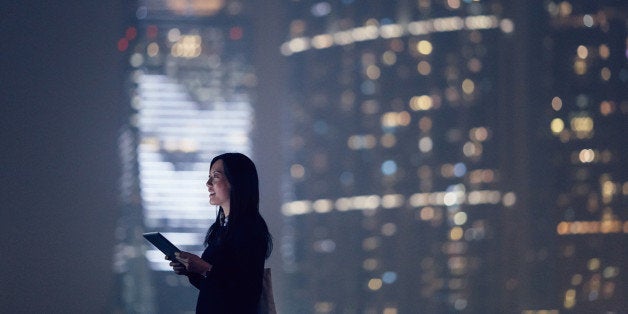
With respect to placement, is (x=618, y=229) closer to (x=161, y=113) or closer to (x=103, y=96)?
(x=103, y=96)

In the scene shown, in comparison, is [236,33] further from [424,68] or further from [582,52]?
[582,52]

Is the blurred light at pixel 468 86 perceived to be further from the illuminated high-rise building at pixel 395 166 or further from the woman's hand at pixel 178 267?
the woman's hand at pixel 178 267

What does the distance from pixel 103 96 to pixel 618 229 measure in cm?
558

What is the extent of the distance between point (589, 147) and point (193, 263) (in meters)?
7.63

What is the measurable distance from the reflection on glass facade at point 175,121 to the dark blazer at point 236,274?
9582 mm

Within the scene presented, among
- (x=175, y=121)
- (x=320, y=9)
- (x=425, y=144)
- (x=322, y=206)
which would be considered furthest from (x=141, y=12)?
(x=425, y=144)

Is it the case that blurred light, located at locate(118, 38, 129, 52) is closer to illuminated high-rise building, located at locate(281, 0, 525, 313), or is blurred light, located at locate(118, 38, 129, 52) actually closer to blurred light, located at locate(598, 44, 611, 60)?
illuminated high-rise building, located at locate(281, 0, 525, 313)

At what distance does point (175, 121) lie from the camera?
43.8 ft

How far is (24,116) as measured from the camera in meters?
7.61

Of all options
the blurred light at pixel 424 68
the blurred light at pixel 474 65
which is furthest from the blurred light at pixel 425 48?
the blurred light at pixel 474 65

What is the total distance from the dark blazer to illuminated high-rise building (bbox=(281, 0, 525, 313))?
9.14 metres

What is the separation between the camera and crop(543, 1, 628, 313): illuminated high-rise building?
25.3ft

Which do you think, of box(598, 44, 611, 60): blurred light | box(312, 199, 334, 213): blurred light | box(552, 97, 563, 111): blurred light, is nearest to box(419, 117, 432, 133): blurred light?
box(312, 199, 334, 213): blurred light

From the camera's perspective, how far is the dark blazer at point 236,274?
173 centimetres
